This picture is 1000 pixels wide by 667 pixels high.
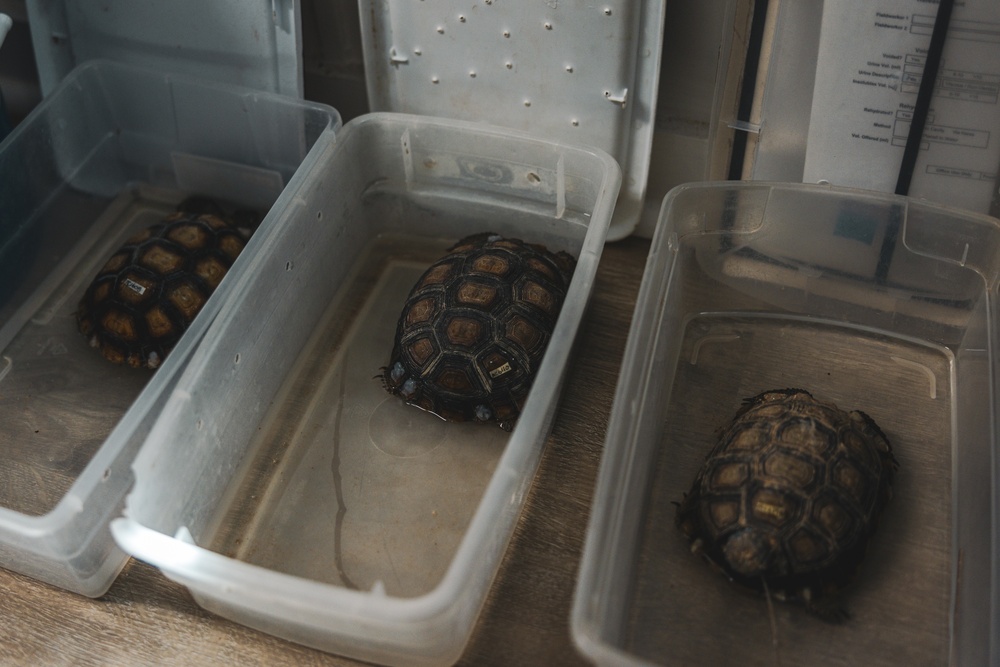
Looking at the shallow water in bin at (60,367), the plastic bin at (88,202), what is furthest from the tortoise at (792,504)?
the shallow water in bin at (60,367)

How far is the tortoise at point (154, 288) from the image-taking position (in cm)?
125

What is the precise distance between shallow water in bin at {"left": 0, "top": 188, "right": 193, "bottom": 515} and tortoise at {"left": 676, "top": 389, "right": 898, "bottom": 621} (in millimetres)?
752

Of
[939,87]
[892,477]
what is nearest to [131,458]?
[892,477]

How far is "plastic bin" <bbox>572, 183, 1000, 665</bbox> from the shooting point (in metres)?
1.02

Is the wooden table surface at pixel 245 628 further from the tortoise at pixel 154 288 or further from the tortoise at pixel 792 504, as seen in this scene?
the tortoise at pixel 154 288

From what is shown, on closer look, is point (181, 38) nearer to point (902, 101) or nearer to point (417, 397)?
point (417, 397)

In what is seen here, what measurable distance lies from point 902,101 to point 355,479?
79 cm

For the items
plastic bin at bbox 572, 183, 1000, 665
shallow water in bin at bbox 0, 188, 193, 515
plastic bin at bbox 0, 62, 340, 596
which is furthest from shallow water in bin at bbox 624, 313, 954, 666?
shallow water in bin at bbox 0, 188, 193, 515

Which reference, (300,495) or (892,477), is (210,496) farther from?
(892,477)

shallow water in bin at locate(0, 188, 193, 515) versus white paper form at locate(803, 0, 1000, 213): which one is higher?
white paper form at locate(803, 0, 1000, 213)

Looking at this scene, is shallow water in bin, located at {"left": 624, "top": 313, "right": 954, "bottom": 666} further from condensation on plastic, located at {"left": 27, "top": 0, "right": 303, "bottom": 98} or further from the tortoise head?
condensation on plastic, located at {"left": 27, "top": 0, "right": 303, "bottom": 98}

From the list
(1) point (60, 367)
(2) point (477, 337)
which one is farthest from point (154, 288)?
(2) point (477, 337)

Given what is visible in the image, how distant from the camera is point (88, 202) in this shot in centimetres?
147

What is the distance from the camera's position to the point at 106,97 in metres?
1.42
